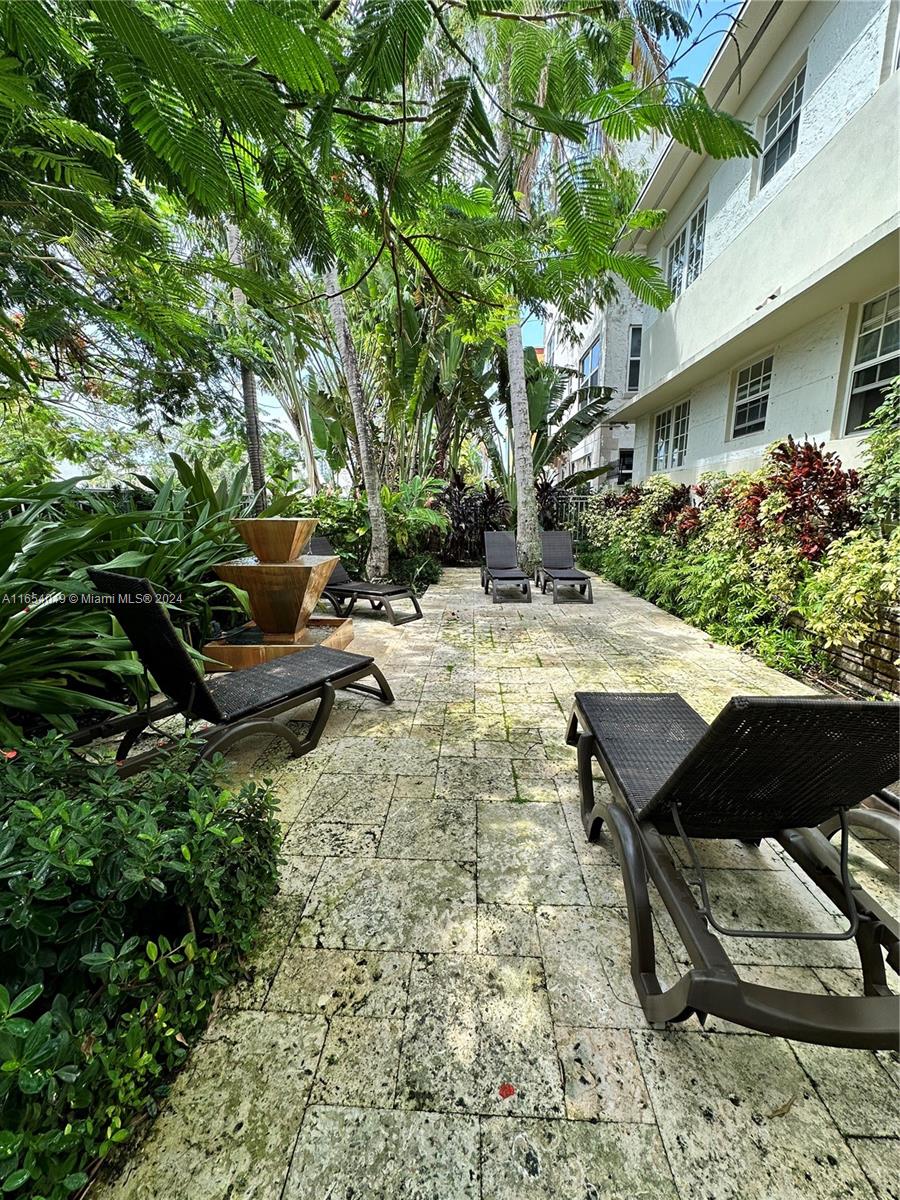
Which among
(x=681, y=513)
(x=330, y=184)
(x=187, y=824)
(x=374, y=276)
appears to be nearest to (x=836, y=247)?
(x=681, y=513)

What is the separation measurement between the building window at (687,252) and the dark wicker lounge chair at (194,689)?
10.4 metres

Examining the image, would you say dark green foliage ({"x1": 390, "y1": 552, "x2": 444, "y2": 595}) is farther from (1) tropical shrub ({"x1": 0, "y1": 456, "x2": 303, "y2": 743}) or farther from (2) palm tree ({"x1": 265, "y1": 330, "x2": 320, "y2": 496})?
(1) tropical shrub ({"x1": 0, "y1": 456, "x2": 303, "y2": 743})

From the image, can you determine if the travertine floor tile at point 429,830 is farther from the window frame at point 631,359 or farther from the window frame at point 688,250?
the window frame at point 631,359

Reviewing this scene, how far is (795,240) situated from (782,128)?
2290mm

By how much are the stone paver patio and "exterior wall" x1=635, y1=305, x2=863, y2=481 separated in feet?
19.3

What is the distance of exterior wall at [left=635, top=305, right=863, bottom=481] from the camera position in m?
6.14

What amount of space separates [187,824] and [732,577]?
A: 20.4ft

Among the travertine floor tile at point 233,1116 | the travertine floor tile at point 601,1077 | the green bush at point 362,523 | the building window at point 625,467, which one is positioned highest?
the building window at point 625,467

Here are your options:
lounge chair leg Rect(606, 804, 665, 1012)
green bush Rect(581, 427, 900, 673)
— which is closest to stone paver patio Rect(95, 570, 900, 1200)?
lounge chair leg Rect(606, 804, 665, 1012)

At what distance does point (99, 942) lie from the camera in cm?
125

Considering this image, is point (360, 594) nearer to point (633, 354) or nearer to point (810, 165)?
point (810, 165)

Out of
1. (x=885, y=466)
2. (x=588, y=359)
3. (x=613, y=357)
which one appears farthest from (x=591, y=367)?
(x=885, y=466)

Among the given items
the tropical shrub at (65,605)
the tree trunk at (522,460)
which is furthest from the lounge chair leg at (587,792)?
the tree trunk at (522,460)

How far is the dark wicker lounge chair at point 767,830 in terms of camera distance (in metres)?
1.18
